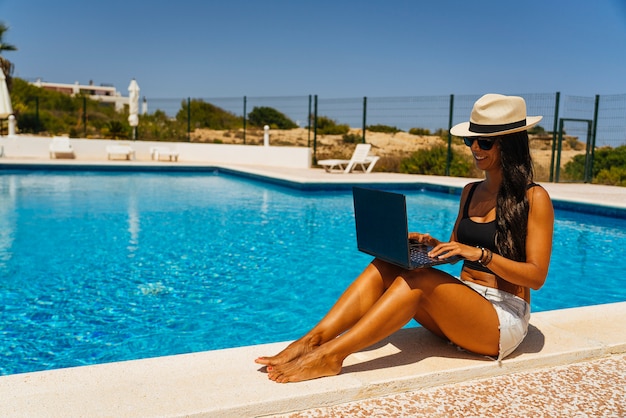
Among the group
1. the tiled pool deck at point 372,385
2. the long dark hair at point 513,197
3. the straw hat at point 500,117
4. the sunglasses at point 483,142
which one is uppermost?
the straw hat at point 500,117

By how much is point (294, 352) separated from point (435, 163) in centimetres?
1285

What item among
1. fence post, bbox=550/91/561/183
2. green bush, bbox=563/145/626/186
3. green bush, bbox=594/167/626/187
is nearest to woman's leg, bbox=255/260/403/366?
fence post, bbox=550/91/561/183

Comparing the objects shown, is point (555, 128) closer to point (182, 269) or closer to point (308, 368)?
point (182, 269)

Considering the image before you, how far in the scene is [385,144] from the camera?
791 inches

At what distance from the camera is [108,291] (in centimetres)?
459

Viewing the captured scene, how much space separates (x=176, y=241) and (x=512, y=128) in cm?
497

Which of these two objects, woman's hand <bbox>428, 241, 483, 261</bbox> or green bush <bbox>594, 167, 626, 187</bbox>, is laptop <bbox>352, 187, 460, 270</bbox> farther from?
green bush <bbox>594, 167, 626, 187</bbox>

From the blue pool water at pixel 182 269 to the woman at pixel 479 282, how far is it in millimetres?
1691

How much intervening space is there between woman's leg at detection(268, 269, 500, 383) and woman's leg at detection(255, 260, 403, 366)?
8 cm

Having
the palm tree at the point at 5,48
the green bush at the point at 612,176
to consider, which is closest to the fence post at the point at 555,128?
the green bush at the point at 612,176

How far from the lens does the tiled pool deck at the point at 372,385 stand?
6.16ft

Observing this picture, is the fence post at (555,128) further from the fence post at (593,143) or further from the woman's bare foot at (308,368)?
the woman's bare foot at (308,368)

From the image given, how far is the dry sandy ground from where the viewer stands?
1427cm

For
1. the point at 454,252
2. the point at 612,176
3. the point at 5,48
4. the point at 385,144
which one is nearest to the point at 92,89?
the point at 5,48
